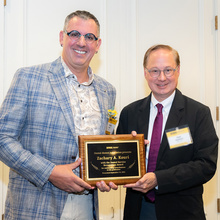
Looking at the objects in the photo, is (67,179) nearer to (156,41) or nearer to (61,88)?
(61,88)

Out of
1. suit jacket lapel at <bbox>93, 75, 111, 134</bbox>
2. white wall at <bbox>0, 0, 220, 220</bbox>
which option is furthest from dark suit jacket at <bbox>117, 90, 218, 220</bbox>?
white wall at <bbox>0, 0, 220, 220</bbox>

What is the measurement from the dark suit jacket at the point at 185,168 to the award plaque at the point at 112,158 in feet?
0.67

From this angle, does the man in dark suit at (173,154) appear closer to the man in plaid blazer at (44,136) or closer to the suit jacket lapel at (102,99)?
the suit jacket lapel at (102,99)

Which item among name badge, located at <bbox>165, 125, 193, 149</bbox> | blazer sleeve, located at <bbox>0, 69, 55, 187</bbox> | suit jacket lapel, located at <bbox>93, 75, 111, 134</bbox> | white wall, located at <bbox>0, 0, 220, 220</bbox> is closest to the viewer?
blazer sleeve, located at <bbox>0, 69, 55, 187</bbox>

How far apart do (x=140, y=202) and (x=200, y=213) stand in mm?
469

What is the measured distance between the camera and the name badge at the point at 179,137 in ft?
7.35

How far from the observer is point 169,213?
220cm

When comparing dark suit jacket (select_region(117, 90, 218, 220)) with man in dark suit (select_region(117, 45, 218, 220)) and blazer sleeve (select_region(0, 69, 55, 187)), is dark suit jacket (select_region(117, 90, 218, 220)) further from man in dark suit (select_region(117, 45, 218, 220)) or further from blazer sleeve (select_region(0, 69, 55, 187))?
blazer sleeve (select_region(0, 69, 55, 187))

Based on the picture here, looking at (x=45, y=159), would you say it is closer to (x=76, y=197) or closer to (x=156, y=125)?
(x=76, y=197)

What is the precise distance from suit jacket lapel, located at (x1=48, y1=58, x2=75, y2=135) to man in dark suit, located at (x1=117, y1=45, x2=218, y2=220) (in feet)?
2.11

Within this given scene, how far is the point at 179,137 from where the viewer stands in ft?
7.37

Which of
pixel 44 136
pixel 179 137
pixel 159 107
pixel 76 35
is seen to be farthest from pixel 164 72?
pixel 44 136

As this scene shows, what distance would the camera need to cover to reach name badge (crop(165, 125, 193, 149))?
224cm

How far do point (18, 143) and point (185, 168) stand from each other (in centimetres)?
123
